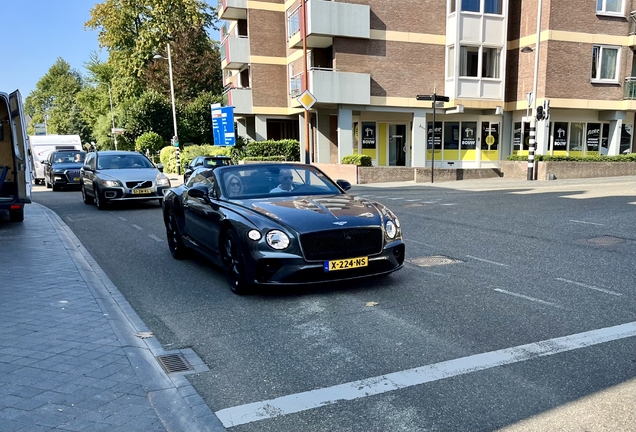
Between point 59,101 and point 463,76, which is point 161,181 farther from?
point 59,101

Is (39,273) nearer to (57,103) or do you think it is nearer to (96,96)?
(96,96)

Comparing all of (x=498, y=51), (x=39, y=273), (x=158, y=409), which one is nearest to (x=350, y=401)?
(x=158, y=409)

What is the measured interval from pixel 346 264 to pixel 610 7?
27301 millimetres

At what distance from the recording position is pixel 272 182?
695 centimetres

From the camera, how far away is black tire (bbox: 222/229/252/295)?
5.83 meters

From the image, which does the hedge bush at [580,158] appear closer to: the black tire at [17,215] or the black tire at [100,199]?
the black tire at [100,199]

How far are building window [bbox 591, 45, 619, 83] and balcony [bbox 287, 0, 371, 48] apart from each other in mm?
11607

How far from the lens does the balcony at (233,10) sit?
33.4 meters

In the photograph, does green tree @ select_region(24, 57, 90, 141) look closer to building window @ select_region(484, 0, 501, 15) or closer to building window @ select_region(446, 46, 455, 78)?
building window @ select_region(446, 46, 455, 78)

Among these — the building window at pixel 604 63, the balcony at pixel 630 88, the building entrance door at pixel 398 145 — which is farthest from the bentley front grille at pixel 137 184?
the balcony at pixel 630 88

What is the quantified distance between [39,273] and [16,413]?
406 cm

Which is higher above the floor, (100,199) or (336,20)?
(336,20)

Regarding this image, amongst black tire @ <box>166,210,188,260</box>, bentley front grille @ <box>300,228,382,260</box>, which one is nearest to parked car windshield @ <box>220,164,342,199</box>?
bentley front grille @ <box>300,228,382,260</box>

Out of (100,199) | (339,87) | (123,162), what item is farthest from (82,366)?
(339,87)
